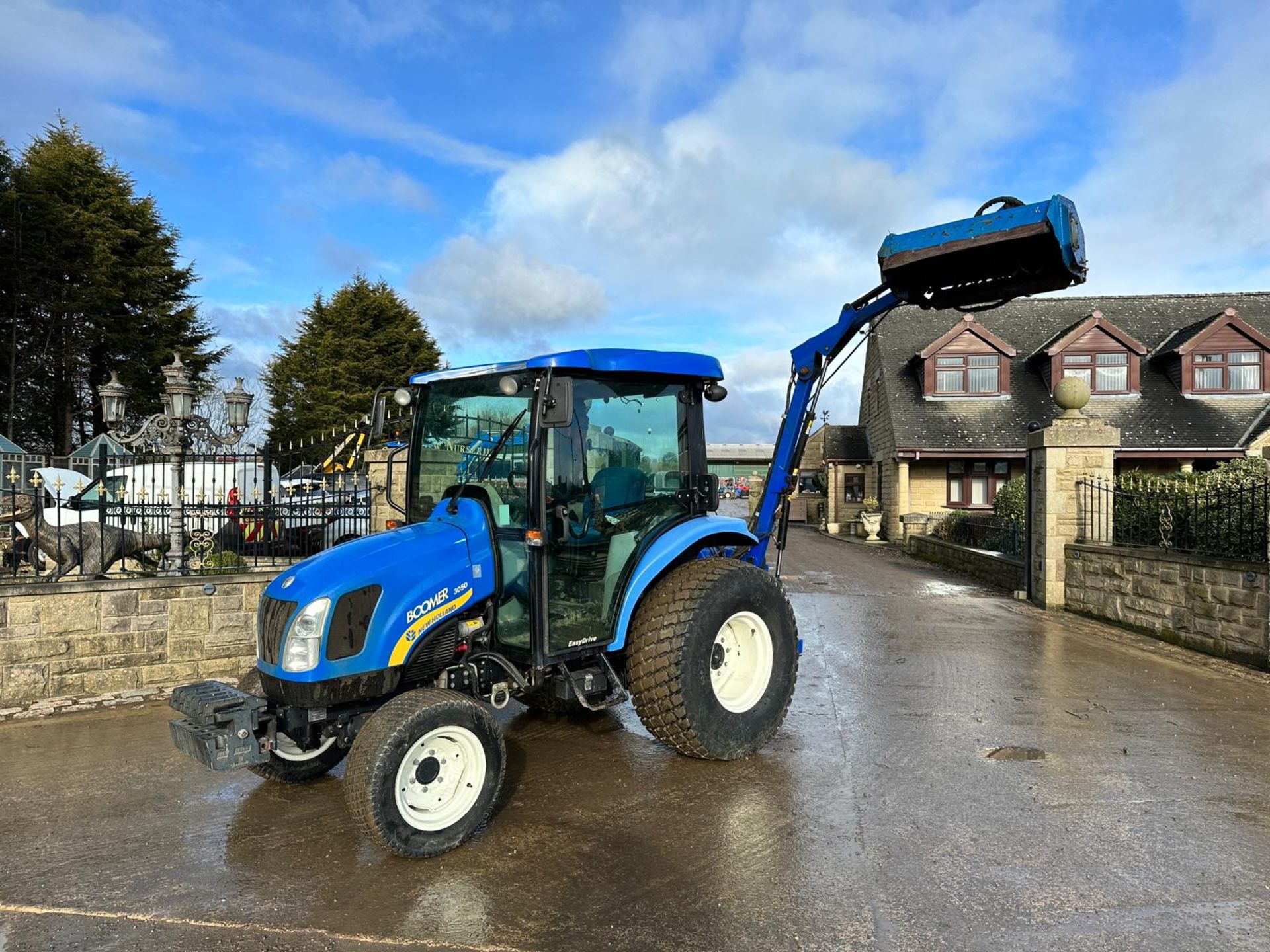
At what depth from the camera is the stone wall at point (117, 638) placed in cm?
596

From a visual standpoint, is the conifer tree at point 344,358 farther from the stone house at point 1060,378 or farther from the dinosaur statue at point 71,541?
the dinosaur statue at point 71,541

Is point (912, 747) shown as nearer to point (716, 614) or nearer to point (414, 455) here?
point (716, 614)

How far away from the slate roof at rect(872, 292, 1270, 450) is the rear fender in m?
18.0

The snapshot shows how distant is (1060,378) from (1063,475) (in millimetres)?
13060

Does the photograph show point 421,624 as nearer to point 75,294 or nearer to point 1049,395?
point 1049,395

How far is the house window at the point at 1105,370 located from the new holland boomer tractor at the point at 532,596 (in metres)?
20.3

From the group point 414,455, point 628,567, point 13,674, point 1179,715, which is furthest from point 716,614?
point 13,674

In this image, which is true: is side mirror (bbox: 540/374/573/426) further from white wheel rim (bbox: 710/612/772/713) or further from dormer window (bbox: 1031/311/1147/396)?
dormer window (bbox: 1031/311/1147/396)

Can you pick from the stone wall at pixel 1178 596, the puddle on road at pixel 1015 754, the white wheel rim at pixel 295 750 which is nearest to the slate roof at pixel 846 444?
the stone wall at pixel 1178 596

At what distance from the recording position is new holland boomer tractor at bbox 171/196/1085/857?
3.49m

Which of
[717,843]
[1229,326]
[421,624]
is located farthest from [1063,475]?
[1229,326]

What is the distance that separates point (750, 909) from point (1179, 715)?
13.4 ft

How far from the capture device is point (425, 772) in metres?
3.49

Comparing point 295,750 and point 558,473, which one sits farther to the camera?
point 295,750
